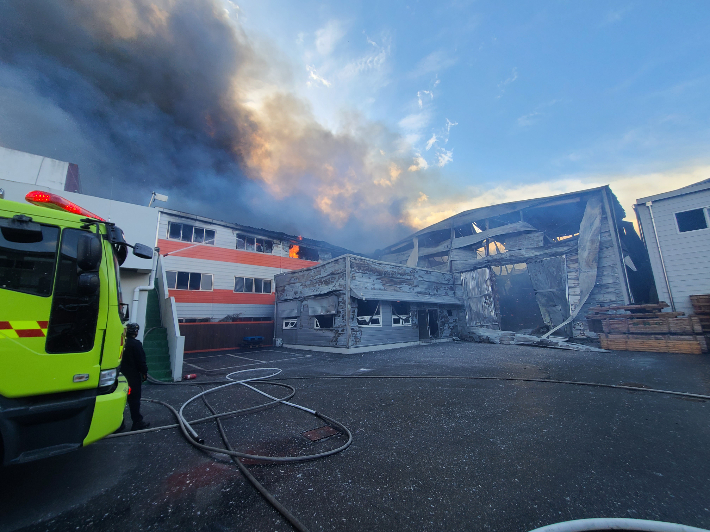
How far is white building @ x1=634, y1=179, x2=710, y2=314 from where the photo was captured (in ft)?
38.9

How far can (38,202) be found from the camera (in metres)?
3.34

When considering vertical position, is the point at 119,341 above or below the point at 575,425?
above

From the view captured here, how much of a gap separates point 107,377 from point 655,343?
651 inches

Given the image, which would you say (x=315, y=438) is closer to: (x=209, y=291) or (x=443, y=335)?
(x=443, y=335)

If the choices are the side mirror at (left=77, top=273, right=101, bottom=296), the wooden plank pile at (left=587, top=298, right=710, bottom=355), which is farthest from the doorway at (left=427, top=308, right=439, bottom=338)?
the side mirror at (left=77, top=273, right=101, bottom=296)

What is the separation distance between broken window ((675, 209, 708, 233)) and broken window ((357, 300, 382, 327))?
14.5m

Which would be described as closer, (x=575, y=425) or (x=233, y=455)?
(x=233, y=455)

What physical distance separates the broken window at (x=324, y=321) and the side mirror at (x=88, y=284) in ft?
40.4

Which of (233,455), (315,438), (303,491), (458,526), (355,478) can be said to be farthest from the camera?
(315,438)

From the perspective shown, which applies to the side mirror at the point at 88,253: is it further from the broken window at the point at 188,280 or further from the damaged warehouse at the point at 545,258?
the damaged warehouse at the point at 545,258

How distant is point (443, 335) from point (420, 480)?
1646 centimetres

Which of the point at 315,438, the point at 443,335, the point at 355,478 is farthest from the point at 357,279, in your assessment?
the point at 355,478

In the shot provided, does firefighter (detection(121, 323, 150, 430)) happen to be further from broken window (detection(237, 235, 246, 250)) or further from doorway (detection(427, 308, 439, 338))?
broken window (detection(237, 235, 246, 250))

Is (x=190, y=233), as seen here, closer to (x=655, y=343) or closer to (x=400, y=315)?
(x=400, y=315)
